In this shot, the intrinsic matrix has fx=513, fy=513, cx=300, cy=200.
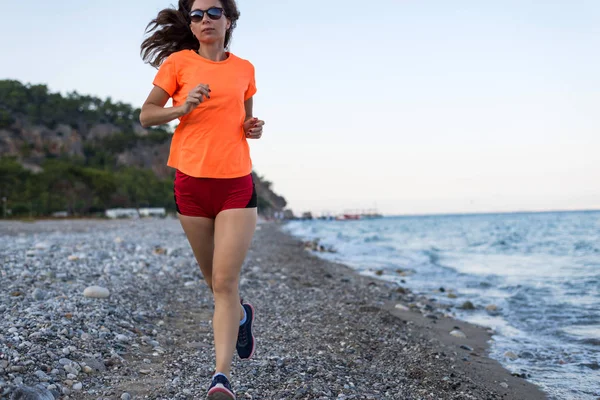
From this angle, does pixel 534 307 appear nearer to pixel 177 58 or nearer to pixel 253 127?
pixel 253 127

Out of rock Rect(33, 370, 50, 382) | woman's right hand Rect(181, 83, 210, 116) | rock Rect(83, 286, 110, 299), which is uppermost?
woman's right hand Rect(181, 83, 210, 116)

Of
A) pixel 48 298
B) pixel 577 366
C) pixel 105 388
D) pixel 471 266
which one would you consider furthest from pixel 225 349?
pixel 471 266

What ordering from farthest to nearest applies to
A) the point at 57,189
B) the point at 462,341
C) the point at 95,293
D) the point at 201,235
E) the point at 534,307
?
the point at 57,189 < the point at 534,307 < the point at 462,341 < the point at 95,293 < the point at 201,235

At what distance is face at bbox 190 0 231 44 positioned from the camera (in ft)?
11.1

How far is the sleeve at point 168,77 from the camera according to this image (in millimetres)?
3314

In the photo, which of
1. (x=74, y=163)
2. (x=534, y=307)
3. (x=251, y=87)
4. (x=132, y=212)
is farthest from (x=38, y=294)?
(x=74, y=163)

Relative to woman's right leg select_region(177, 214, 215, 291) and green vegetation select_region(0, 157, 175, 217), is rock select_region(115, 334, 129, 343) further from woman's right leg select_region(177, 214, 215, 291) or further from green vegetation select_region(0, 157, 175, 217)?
green vegetation select_region(0, 157, 175, 217)

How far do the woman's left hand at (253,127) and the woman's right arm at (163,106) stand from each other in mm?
361

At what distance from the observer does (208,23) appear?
3375 mm

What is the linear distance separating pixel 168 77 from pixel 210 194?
0.81m

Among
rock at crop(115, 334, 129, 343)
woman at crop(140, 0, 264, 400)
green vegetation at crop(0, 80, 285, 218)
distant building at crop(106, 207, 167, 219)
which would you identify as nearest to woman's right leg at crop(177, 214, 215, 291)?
woman at crop(140, 0, 264, 400)

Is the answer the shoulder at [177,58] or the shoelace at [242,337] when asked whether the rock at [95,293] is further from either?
the shoulder at [177,58]

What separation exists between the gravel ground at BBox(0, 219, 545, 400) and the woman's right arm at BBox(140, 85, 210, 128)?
1.90 m

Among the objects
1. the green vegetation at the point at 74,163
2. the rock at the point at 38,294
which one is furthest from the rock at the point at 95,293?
the green vegetation at the point at 74,163
